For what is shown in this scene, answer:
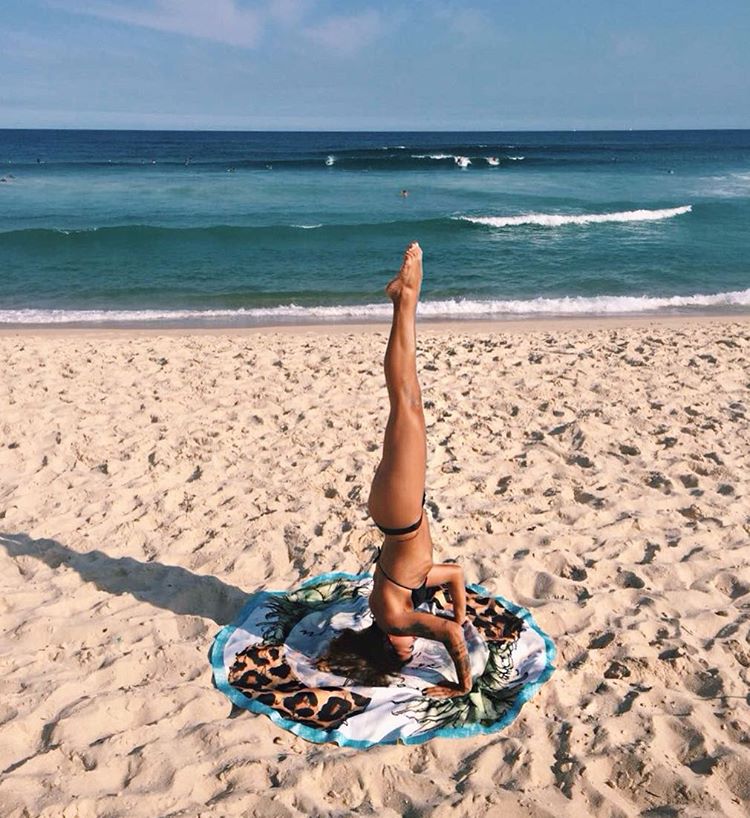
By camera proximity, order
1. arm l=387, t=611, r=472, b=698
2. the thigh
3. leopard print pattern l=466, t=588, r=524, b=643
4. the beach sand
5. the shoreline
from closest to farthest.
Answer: the beach sand < the thigh < arm l=387, t=611, r=472, b=698 < leopard print pattern l=466, t=588, r=524, b=643 < the shoreline

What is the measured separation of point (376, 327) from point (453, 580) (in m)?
9.88

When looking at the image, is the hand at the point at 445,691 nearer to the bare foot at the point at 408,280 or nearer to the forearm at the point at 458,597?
the forearm at the point at 458,597

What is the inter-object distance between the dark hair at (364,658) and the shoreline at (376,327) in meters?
8.77

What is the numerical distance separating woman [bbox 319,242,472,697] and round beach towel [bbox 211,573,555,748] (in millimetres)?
128

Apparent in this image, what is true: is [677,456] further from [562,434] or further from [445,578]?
[445,578]

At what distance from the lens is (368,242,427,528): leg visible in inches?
136

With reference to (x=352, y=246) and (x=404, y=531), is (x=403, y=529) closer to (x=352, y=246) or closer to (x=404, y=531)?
(x=404, y=531)

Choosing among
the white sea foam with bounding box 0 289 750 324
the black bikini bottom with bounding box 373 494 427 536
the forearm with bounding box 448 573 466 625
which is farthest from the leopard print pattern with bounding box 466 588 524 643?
the white sea foam with bounding box 0 289 750 324

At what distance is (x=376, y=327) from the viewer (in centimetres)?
1345

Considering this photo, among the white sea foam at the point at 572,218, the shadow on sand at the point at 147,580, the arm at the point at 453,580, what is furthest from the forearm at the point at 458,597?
the white sea foam at the point at 572,218

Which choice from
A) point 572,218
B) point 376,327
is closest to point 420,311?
point 376,327

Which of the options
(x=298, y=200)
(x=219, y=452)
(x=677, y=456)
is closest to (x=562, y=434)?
(x=677, y=456)

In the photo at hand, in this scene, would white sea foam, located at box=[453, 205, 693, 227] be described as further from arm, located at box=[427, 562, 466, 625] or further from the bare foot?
arm, located at box=[427, 562, 466, 625]

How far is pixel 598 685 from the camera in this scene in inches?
151
